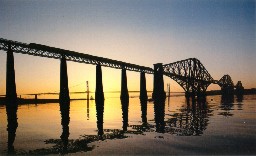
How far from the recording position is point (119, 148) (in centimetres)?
919

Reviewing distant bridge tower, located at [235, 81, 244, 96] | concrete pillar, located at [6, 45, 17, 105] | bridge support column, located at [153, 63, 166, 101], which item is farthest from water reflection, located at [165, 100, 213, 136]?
distant bridge tower, located at [235, 81, 244, 96]

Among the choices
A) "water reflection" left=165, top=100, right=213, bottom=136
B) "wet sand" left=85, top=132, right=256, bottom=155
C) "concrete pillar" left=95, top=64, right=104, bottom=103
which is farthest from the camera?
"concrete pillar" left=95, top=64, right=104, bottom=103

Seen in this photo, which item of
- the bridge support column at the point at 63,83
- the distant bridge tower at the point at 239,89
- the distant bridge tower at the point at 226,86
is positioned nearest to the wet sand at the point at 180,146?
the bridge support column at the point at 63,83

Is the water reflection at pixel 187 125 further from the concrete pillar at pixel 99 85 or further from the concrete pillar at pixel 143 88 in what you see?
the concrete pillar at pixel 143 88

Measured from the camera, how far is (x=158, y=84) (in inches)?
3076

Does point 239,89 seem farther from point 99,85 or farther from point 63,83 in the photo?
point 63,83

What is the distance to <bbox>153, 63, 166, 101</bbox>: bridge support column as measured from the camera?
75438 millimetres

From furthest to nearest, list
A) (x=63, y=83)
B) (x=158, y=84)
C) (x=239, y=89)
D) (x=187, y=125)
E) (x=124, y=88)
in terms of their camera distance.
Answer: (x=239, y=89)
(x=158, y=84)
(x=124, y=88)
(x=63, y=83)
(x=187, y=125)

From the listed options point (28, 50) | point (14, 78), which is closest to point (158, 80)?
point (28, 50)

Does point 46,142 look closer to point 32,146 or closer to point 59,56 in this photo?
point 32,146

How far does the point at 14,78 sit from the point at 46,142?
25.0 meters

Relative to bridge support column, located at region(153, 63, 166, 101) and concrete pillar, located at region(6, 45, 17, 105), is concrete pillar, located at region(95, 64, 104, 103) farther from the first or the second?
bridge support column, located at region(153, 63, 166, 101)

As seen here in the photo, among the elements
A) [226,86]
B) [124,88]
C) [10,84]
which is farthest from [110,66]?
[226,86]

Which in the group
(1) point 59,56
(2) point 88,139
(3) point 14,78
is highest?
(1) point 59,56
